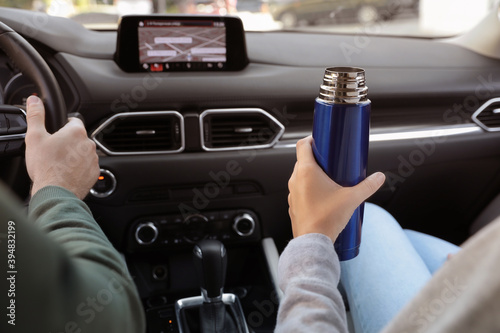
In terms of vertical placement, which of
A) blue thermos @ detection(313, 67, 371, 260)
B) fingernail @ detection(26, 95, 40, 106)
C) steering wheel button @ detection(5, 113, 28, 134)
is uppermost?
blue thermos @ detection(313, 67, 371, 260)

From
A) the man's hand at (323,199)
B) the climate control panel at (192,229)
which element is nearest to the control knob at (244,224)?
the climate control panel at (192,229)

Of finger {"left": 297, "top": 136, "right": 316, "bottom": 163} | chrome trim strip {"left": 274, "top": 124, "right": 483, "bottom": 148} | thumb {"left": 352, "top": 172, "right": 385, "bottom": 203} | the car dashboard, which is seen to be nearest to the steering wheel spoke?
the car dashboard

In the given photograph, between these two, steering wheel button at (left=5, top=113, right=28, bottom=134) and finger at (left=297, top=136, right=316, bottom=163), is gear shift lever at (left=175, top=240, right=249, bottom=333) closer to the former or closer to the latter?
steering wheel button at (left=5, top=113, right=28, bottom=134)

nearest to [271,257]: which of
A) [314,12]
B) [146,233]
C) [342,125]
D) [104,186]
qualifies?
[146,233]

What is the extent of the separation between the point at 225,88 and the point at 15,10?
26.1 inches

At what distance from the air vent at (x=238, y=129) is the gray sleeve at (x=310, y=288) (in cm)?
92

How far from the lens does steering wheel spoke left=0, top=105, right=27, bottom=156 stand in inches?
44.1

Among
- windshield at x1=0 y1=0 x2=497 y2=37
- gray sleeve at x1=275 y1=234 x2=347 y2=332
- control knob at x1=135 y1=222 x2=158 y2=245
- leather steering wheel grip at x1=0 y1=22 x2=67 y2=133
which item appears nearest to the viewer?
gray sleeve at x1=275 y1=234 x2=347 y2=332

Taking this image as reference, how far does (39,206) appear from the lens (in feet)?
2.50

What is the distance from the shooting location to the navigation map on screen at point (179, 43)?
1.61 meters

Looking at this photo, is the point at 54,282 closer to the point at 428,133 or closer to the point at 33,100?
the point at 33,100

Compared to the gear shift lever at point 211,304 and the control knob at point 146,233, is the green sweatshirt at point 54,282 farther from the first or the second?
the control knob at point 146,233

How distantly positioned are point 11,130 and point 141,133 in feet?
1.71

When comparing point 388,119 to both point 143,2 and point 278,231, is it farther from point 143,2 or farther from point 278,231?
point 143,2
